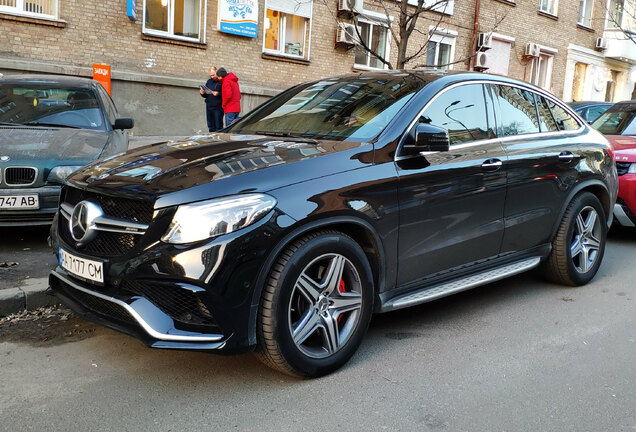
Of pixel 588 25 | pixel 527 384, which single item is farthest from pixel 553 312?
pixel 588 25

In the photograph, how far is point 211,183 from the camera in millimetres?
3047

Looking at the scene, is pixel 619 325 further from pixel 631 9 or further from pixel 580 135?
pixel 631 9

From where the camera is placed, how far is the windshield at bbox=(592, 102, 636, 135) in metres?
8.17

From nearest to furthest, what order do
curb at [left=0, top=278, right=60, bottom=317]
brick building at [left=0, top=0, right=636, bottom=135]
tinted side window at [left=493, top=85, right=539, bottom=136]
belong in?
1. curb at [left=0, top=278, right=60, bottom=317]
2. tinted side window at [left=493, top=85, right=539, bottom=136]
3. brick building at [left=0, top=0, right=636, bottom=135]

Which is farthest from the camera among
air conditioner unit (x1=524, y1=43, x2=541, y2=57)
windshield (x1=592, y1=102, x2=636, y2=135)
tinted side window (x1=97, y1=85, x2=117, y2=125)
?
air conditioner unit (x1=524, y1=43, x2=541, y2=57)

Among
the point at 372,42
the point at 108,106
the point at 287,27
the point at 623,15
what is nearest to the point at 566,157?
the point at 108,106

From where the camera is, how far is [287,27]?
16.8 meters

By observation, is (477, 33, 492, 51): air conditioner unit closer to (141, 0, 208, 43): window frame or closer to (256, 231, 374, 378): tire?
(141, 0, 208, 43): window frame

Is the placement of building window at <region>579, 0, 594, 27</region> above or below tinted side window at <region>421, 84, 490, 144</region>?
above

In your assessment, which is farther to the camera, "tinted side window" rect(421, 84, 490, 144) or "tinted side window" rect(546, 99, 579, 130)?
"tinted side window" rect(546, 99, 579, 130)

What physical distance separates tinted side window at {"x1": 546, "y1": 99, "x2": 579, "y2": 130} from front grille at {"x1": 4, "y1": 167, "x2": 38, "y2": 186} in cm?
440

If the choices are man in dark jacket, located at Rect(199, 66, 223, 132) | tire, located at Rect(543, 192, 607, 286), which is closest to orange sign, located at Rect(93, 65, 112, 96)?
man in dark jacket, located at Rect(199, 66, 223, 132)

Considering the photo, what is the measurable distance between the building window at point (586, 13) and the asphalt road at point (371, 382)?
83.9 ft

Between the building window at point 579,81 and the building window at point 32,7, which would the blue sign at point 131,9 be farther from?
the building window at point 579,81
